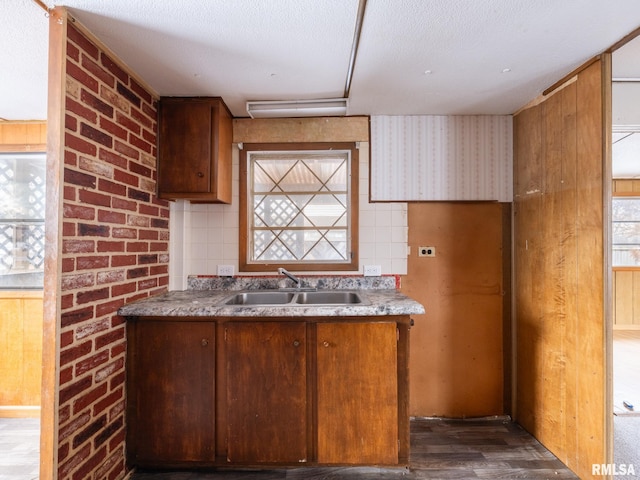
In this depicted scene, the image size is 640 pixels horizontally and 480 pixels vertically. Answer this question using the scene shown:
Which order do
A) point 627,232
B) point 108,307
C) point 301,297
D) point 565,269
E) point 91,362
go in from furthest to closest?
point 627,232, point 301,297, point 565,269, point 108,307, point 91,362

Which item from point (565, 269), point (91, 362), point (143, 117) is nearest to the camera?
point (91, 362)

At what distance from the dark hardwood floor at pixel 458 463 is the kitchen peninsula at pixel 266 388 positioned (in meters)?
0.08

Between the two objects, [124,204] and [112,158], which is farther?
[124,204]

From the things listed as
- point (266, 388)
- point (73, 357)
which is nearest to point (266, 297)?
point (266, 388)

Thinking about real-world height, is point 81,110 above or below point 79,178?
above

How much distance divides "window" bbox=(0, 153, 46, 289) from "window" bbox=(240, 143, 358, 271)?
1748mm

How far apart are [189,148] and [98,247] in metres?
0.89

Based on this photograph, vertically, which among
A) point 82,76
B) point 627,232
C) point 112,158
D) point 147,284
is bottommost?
point 147,284

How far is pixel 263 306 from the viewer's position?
1.77 meters

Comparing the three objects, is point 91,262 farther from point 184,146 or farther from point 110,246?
point 184,146

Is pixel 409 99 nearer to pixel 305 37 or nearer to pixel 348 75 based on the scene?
pixel 348 75

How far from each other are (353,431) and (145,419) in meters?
1.19

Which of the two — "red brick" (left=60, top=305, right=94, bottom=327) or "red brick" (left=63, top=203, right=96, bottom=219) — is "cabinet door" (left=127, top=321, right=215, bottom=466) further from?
"red brick" (left=63, top=203, right=96, bottom=219)

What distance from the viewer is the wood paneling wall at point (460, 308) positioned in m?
2.37
